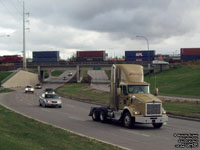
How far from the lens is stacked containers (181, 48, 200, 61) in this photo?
402 feet

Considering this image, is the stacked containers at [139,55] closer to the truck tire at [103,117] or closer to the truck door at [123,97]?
the truck tire at [103,117]

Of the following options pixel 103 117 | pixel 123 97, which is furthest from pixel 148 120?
pixel 103 117

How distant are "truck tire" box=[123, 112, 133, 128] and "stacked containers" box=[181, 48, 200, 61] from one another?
104 metres

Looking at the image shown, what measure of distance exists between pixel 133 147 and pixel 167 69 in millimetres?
99707

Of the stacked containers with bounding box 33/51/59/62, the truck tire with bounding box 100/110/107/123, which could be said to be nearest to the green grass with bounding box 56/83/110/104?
the truck tire with bounding box 100/110/107/123

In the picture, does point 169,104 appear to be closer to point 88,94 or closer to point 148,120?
point 148,120

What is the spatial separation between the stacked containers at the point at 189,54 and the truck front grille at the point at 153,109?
104 metres

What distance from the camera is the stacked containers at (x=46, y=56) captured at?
446ft

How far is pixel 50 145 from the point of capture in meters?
13.3

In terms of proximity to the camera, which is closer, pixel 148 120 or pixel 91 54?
pixel 148 120

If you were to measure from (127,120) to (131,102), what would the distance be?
1.09m

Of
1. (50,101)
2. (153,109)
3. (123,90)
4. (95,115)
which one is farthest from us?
(50,101)

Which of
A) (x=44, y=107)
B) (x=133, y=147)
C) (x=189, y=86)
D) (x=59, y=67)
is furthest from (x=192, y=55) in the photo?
(x=133, y=147)

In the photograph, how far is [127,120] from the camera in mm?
21875
